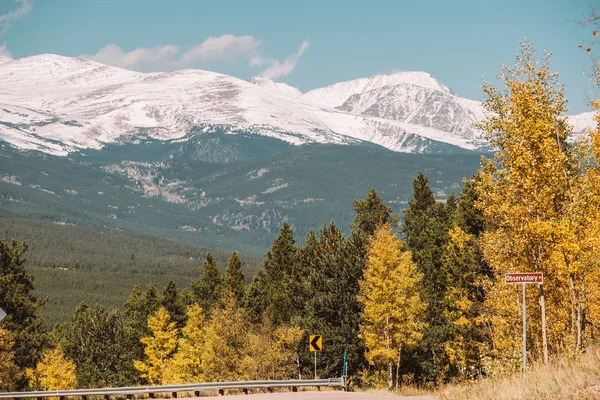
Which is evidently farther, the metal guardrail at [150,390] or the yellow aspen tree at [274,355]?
the yellow aspen tree at [274,355]

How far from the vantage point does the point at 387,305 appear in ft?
167

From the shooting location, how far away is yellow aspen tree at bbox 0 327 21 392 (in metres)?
59.4

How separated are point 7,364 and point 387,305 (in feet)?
104

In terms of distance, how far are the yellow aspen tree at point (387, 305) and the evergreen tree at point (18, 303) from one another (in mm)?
32345

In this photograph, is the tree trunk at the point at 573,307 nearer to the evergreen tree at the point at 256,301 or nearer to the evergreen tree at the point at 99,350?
the evergreen tree at the point at 256,301

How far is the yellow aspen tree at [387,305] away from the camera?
168ft

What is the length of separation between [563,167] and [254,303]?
6780cm

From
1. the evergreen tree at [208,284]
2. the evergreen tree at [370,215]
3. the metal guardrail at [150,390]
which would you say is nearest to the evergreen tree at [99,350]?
the evergreen tree at [208,284]

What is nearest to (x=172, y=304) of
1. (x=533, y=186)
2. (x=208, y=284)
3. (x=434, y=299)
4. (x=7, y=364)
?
(x=208, y=284)

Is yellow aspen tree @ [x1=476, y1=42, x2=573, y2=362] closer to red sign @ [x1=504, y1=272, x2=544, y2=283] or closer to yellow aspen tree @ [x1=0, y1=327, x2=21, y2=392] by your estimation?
red sign @ [x1=504, y1=272, x2=544, y2=283]

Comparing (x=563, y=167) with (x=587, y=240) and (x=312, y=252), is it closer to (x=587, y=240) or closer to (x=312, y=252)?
(x=587, y=240)

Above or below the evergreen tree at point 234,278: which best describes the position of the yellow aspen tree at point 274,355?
below

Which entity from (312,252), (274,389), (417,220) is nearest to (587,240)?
(274,389)

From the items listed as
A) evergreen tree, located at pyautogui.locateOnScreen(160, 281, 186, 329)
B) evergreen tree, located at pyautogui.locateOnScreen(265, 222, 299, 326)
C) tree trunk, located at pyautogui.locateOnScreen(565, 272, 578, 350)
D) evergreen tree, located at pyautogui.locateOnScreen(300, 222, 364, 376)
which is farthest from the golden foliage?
evergreen tree, located at pyautogui.locateOnScreen(160, 281, 186, 329)
